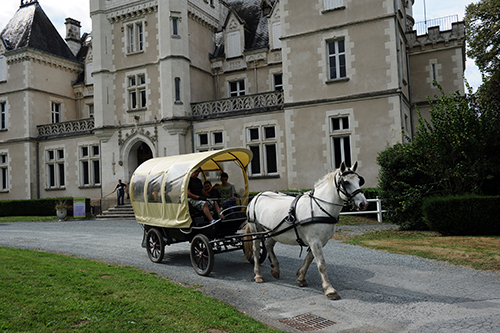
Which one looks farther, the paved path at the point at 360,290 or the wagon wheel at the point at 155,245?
the wagon wheel at the point at 155,245

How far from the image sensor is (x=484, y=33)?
2792 centimetres

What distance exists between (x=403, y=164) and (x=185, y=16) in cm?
1655

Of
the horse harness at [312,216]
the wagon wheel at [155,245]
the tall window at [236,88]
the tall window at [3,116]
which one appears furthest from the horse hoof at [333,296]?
the tall window at [3,116]

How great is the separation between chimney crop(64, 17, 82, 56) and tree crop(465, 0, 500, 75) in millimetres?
31512

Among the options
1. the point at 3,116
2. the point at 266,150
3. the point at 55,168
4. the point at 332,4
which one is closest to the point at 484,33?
the point at 332,4

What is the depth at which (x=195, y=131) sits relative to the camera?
23.9 metres

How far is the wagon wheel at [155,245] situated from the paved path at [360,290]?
208 millimetres

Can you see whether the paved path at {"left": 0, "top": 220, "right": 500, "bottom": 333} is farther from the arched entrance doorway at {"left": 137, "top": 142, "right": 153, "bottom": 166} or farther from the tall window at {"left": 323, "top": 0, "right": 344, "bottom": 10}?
the arched entrance doorway at {"left": 137, "top": 142, "right": 153, "bottom": 166}

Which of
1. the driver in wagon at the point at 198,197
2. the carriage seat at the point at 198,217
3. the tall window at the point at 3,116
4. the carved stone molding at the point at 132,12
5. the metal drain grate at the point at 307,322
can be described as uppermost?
the carved stone molding at the point at 132,12

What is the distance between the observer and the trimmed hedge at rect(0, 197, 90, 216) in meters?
26.0

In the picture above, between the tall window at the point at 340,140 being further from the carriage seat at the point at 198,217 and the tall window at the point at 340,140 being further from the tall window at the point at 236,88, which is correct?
the carriage seat at the point at 198,217

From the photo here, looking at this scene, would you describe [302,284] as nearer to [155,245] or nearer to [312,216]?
[312,216]

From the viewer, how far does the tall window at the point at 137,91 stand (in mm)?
25188

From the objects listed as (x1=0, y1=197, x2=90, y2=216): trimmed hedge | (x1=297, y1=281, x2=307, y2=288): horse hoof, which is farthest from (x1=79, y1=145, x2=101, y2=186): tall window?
(x1=297, y1=281, x2=307, y2=288): horse hoof
